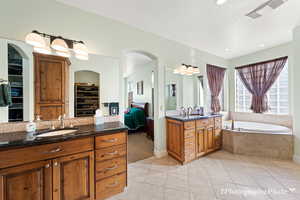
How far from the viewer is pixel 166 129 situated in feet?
9.73

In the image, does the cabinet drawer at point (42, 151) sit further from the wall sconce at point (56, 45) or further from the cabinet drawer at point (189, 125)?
the cabinet drawer at point (189, 125)

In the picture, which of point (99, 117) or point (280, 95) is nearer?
point (99, 117)

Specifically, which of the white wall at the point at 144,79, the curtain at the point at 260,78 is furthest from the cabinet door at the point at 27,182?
the curtain at the point at 260,78

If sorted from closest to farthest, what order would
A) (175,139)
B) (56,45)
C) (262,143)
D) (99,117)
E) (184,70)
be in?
(56,45), (99,117), (175,139), (262,143), (184,70)

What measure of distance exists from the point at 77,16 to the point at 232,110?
4.99m

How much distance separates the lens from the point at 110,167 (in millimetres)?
1656

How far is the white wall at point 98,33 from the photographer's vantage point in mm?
1599

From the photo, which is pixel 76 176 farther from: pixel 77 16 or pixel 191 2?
pixel 191 2

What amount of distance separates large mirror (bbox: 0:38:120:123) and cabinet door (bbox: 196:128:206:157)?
1806 mm

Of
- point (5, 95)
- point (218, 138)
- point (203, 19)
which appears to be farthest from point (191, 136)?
point (5, 95)

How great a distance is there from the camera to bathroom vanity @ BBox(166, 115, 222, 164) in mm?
2514

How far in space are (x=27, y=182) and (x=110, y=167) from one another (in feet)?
2.59

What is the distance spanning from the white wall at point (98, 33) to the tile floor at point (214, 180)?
2.28 ft

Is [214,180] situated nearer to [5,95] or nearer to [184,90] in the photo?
[184,90]
